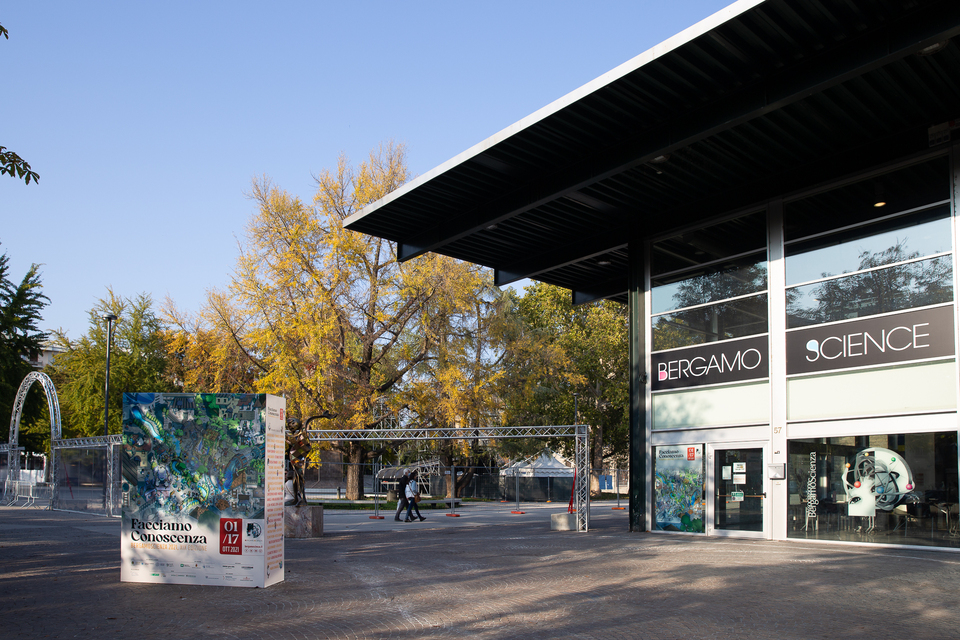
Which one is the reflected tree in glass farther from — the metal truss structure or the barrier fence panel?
the barrier fence panel

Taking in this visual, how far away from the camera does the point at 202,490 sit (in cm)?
966

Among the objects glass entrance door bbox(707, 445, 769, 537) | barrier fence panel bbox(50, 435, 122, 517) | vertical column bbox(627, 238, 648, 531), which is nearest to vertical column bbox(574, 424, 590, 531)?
vertical column bbox(627, 238, 648, 531)

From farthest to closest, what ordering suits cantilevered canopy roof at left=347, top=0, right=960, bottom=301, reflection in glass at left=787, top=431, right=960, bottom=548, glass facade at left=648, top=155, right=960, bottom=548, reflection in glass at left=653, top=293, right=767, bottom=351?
1. reflection in glass at left=653, top=293, right=767, bottom=351
2. glass facade at left=648, top=155, right=960, bottom=548
3. reflection in glass at left=787, top=431, right=960, bottom=548
4. cantilevered canopy roof at left=347, top=0, right=960, bottom=301

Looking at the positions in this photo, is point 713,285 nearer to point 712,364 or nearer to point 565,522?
point 712,364

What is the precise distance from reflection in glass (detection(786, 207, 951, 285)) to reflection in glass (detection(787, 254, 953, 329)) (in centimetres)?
8

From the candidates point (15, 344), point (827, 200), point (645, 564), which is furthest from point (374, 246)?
point (15, 344)

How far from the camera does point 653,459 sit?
1875cm

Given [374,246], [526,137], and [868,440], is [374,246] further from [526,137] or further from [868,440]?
[868,440]

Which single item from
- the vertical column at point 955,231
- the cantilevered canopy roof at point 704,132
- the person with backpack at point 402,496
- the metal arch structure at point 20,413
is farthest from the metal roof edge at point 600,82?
the metal arch structure at point 20,413

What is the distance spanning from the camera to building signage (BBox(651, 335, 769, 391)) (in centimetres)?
1688

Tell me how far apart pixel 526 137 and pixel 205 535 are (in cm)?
1037

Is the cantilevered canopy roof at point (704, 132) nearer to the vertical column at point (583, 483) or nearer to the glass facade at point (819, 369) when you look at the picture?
the glass facade at point (819, 369)

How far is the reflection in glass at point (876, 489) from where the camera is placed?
541 inches

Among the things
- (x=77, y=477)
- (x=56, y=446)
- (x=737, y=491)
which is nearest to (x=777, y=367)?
(x=737, y=491)
